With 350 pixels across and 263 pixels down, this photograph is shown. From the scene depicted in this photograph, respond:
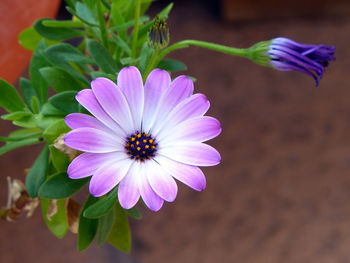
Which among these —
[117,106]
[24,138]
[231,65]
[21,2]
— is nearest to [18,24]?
[21,2]

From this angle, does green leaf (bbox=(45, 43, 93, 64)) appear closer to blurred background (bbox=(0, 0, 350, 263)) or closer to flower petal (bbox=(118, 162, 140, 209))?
flower petal (bbox=(118, 162, 140, 209))

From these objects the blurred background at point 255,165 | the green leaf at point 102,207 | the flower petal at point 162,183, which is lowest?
the blurred background at point 255,165

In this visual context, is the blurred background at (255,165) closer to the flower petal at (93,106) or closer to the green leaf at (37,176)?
the green leaf at (37,176)

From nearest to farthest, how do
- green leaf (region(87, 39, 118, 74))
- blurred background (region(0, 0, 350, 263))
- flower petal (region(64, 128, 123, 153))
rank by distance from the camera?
flower petal (region(64, 128, 123, 153)), green leaf (region(87, 39, 118, 74)), blurred background (region(0, 0, 350, 263))

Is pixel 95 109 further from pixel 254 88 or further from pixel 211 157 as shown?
pixel 254 88

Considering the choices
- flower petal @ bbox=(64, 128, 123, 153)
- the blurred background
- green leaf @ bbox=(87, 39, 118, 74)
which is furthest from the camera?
the blurred background

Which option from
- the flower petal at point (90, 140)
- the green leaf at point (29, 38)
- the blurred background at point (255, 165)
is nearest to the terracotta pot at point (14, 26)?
the green leaf at point (29, 38)

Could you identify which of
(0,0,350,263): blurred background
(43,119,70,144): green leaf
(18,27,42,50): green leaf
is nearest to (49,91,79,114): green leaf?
(43,119,70,144): green leaf
